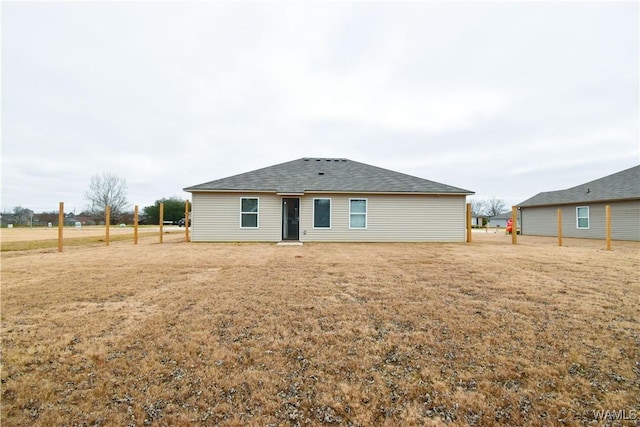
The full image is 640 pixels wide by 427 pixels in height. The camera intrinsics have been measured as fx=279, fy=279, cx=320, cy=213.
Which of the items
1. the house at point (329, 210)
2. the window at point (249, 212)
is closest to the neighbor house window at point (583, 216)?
the house at point (329, 210)

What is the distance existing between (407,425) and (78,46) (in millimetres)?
16445

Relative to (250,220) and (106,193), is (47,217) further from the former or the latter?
(250,220)

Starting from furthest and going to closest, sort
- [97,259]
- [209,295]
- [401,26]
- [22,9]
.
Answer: [401,26] → [22,9] → [97,259] → [209,295]

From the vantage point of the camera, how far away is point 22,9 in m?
9.20

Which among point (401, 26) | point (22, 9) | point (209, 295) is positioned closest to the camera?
point (209, 295)

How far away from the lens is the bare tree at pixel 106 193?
46750mm

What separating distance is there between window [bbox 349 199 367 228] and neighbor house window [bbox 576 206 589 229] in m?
14.7

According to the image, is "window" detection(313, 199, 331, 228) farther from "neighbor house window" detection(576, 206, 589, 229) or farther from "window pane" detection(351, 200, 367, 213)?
"neighbor house window" detection(576, 206, 589, 229)

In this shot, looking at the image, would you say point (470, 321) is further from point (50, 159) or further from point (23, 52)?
point (50, 159)

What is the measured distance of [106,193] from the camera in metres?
47.3

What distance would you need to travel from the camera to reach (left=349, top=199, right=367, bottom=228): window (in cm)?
1405

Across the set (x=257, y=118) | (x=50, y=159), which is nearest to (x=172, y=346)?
(x=257, y=118)

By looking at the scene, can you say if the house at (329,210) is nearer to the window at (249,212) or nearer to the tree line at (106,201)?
the window at (249,212)

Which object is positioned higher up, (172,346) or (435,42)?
(435,42)
